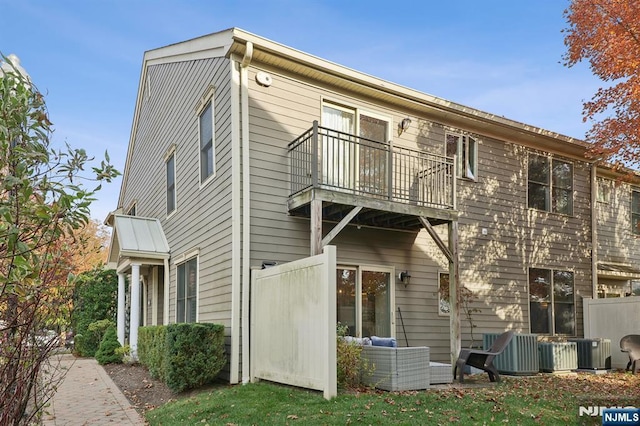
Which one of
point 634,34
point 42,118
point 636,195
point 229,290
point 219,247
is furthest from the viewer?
point 636,195

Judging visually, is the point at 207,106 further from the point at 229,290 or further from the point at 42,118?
the point at 42,118

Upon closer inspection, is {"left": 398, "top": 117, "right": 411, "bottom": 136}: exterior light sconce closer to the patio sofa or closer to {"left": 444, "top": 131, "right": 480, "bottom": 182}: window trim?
{"left": 444, "top": 131, "right": 480, "bottom": 182}: window trim

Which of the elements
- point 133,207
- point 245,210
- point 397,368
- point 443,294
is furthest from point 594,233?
point 133,207

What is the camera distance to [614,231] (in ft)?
49.8

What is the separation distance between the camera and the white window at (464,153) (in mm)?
12164

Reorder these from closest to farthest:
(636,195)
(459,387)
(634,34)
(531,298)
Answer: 1. (459,387)
2. (634,34)
3. (531,298)
4. (636,195)

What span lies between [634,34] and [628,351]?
690 cm

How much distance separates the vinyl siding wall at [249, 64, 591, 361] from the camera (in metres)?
9.53

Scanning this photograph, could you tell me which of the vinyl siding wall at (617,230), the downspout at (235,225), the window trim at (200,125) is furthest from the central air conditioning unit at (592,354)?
the window trim at (200,125)

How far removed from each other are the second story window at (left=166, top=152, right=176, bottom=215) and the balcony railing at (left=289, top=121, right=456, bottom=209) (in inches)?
182

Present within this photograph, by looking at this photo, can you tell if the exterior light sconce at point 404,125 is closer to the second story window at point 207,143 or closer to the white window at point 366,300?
the white window at point 366,300

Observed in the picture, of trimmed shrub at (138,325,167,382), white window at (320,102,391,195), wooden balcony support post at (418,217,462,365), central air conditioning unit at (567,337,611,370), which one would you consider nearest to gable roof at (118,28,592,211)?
white window at (320,102,391,195)

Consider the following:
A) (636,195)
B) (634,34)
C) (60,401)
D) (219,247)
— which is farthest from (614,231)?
(60,401)

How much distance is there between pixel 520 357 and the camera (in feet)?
33.8
